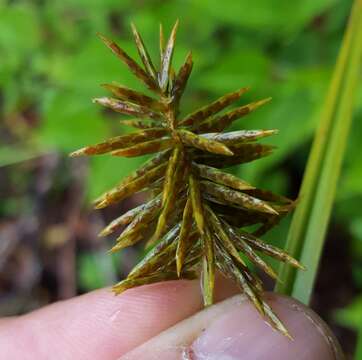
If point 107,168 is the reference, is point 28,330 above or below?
below

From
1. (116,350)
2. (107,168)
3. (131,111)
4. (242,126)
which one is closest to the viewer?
(131,111)

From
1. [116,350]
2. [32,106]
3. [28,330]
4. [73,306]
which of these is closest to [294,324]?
[116,350]

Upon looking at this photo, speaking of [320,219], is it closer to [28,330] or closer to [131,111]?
[131,111]

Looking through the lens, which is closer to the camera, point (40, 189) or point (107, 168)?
point (107, 168)

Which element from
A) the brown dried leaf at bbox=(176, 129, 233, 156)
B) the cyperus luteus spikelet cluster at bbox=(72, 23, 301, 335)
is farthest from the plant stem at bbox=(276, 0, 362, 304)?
the brown dried leaf at bbox=(176, 129, 233, 156)

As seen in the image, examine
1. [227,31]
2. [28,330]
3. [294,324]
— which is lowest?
[28,330]

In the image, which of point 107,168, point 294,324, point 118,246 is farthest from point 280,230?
point 118,246

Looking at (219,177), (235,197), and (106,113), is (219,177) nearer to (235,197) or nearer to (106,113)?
(235,197)

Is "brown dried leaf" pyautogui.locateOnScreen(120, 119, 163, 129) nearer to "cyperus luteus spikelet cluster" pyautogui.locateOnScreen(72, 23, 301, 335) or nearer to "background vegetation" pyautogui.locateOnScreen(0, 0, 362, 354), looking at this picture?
"cyperus luteus spikelet cluster" pyautogui.locateOnScreen(72, 23, 301, 335)

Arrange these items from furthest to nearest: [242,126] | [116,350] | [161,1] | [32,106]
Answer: [32,106] < [161,1] < [242,126] < [116,350]
